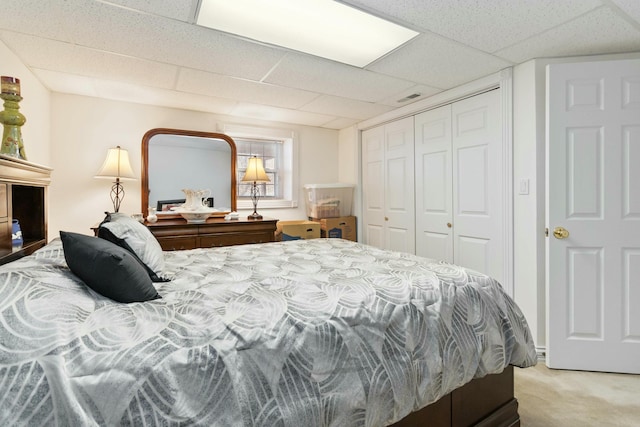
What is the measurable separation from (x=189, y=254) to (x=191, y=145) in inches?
80.9

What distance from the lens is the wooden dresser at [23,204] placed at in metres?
1.49

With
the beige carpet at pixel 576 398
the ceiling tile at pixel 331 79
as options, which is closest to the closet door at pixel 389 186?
the ceiling tile at pixel 331 79

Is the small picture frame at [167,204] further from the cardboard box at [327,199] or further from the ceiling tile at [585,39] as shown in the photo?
the ceiling tile at [585,39]

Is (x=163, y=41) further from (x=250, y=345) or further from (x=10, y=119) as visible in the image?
(x=250, y=345)

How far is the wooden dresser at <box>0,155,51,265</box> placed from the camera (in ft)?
4.89

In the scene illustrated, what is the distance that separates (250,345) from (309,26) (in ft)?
6.43

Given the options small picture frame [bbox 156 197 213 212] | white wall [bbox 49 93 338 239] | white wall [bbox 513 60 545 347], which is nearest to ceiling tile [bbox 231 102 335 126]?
white wall [bbox 49 93 338 239]

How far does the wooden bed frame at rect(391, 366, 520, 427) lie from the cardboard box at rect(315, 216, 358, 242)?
2876mm

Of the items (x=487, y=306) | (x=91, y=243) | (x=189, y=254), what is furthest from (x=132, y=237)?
(x=487, y=306)

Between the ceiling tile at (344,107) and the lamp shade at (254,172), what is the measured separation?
877mm

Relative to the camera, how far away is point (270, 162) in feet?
14.4

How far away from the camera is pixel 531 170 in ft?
8.21

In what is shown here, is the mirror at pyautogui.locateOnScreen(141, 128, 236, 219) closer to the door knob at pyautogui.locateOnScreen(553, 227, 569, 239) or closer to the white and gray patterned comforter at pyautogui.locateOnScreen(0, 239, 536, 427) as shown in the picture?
the white and gray patterned comforter at pyautogui.locateOnScreen(0, 239, 536, 427)

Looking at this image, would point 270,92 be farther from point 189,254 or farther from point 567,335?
point 567,335
